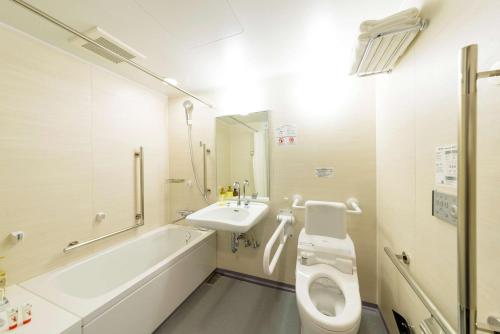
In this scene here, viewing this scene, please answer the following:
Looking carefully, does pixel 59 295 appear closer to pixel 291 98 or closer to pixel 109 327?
Result: pixel 109 327

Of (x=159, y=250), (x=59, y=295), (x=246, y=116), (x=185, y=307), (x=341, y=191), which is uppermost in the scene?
(x=246, y=116)

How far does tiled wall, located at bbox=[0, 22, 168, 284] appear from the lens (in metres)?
1.21

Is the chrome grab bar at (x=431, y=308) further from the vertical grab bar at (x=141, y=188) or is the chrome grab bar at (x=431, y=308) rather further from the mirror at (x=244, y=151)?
the vertical grab bar at (x=141, y=188)

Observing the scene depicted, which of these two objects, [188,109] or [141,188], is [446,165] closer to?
[188,109]

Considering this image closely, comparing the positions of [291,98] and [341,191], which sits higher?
[291,98]

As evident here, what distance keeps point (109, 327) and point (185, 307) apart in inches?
27.4

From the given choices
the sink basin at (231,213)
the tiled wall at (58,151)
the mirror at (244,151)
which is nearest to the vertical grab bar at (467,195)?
the sink basin at (231,213)

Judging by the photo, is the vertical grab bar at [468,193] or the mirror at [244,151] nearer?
the vertical grab bar at [468,193]

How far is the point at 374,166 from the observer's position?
1.61 metres

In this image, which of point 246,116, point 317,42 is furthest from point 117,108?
point 317,42

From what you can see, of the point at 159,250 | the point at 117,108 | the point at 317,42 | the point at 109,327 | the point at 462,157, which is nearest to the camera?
the point at 462,157

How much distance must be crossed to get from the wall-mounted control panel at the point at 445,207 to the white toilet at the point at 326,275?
676 millimetres

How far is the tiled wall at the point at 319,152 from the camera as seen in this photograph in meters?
1.63

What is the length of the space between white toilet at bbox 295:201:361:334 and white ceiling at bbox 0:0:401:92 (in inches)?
51.2
